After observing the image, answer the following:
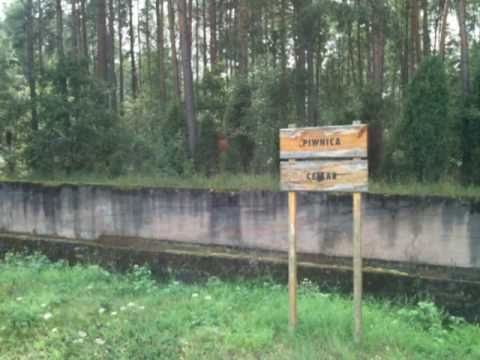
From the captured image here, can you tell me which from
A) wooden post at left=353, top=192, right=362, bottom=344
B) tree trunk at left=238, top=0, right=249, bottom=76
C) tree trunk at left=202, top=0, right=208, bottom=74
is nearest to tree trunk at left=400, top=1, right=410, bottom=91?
tree trunk at left=238, top=0, right=249, bottom=76

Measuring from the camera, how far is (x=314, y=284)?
483 cm

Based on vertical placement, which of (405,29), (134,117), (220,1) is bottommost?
(134,117)

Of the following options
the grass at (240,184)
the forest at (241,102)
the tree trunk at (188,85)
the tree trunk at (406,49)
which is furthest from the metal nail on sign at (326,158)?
the tree trunk at (406,49)

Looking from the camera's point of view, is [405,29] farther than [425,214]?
Yes

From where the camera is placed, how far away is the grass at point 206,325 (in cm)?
310

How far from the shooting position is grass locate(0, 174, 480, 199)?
5.06 m

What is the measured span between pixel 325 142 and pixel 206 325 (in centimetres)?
189

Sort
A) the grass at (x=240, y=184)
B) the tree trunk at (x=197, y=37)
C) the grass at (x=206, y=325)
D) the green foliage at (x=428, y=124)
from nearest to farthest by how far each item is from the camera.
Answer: the grass at (x=206, y=325)
the grass at (x=240, y=184)
the green foliage at (x=428, y=124)
the tree trunk at (x=197, y=37)

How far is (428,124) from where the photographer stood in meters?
6.62

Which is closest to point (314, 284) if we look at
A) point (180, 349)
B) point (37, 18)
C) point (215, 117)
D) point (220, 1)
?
point (180, 349)

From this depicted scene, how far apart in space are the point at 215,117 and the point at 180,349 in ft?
28.2

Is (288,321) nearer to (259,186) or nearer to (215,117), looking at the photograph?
(259,186)

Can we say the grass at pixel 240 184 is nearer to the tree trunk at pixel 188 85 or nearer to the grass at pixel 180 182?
the grass at pixel 180 182

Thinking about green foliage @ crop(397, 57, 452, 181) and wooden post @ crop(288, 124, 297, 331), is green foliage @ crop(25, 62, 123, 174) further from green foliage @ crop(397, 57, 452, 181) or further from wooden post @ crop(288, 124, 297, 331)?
green foliage @ crop(397, 57, 452, 181)
